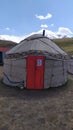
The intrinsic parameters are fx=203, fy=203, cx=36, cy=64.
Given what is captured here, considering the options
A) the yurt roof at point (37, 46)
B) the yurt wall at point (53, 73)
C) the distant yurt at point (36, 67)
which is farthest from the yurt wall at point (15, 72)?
the yurt wall at point (53, 73)

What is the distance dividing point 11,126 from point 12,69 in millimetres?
5852

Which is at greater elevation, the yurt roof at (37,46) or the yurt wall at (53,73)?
the yurt roof at (37,46)

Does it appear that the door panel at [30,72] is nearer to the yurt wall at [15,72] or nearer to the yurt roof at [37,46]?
the yurt wall at [15,72]

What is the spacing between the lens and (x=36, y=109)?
318 inches

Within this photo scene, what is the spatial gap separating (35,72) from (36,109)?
3.55m

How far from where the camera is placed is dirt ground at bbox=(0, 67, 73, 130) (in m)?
6.63

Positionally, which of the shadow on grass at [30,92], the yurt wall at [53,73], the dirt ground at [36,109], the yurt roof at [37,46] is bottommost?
the dirt ground at [36,109]

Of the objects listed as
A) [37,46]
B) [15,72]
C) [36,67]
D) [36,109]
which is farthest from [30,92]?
[37,46]

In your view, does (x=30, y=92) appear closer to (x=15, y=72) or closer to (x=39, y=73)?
(x=39, y=73)

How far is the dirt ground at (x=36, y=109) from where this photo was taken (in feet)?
21.7

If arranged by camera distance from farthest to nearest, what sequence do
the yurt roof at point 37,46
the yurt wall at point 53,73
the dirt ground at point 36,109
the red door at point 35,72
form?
the yurt roof at point 37,46 < the yurt wall at point 53,73 < the red door at point 35,72 < the dirt ground at point 36,109

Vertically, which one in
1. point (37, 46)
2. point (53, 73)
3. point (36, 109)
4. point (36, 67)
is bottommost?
Result: point (36, 109)

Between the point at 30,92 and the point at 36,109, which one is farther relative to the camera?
the point at 30,92

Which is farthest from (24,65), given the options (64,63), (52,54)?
(64,63)
